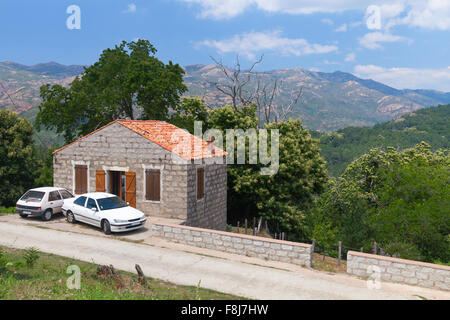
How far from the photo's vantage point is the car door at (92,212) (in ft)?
55.4

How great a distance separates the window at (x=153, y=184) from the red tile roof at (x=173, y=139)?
1446 millimetres

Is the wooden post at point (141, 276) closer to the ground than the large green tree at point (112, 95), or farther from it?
closer to the ground

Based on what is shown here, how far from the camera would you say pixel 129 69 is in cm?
3397

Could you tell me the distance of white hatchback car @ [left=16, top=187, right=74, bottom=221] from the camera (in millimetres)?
18531

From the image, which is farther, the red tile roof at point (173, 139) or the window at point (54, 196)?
the red tile roof at point (173, 139)

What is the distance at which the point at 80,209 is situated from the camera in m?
17.6

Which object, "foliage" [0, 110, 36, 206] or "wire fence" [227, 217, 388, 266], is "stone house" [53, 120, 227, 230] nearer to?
"wire fence" [227, 217, 388, 266]

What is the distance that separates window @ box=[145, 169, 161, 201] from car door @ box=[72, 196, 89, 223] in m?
3.06

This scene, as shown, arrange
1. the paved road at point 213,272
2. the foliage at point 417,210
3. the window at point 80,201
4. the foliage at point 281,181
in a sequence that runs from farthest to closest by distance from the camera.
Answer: the foliage at point 281,181 < the foliage at point 417,210 < the window at point 80,201 < the paved road at point 213,272

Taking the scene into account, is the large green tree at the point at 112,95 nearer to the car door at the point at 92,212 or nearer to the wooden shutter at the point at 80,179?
the wooden shutter at the point at 80,179

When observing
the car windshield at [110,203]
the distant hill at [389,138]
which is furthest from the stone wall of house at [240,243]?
the distant hill at [389,138]

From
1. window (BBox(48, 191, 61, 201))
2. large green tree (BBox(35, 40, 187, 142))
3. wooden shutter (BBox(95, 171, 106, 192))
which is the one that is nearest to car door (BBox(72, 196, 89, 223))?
window (BBox(48, 191, 61, 201))
